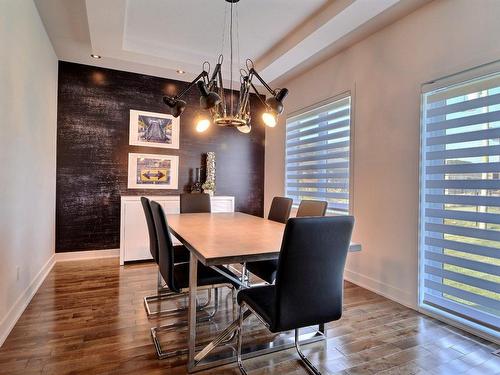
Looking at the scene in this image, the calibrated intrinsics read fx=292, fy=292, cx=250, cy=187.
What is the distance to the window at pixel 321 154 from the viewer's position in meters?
3.68

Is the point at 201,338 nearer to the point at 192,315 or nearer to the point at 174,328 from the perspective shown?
the point at 174,328

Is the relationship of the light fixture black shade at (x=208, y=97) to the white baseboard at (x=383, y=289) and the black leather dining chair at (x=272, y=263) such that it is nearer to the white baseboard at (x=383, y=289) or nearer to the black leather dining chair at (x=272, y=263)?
the black leather dining chair at (x=272, y=263)

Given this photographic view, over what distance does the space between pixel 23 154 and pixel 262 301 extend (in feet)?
8.13

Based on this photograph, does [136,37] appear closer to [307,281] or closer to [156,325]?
[156,325]

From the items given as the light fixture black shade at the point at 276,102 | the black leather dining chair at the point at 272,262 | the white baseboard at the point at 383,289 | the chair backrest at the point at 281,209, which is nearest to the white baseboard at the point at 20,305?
the black leather dining chair at the point at 272,262

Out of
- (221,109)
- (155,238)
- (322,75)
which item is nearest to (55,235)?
(155,238)

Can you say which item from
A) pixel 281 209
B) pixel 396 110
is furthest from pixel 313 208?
pixel 396 110

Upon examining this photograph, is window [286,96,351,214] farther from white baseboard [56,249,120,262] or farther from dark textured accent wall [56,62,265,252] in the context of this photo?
white baseboard [56,249,120,262]

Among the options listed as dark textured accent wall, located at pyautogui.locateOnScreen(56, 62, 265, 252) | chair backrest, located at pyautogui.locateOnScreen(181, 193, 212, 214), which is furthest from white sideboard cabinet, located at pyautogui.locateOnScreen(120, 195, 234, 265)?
chair backrest, located at pyautogui.locateOnScreen(181, 193, 212, 214)

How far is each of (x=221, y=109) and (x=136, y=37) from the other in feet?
6.65

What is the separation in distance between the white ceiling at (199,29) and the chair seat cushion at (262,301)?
8.17 feet

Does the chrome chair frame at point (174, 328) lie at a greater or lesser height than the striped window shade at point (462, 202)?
lesser

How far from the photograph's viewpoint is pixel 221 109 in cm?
250

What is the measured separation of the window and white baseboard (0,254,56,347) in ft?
11.2
